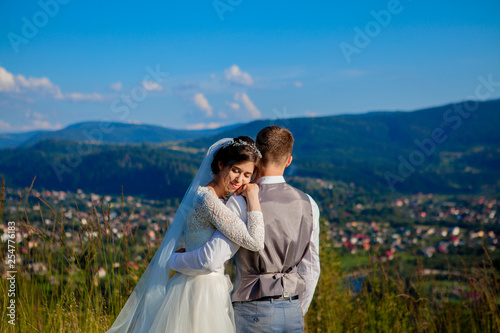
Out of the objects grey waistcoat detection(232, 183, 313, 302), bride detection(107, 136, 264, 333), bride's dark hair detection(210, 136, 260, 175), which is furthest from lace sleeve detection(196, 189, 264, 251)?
bride's dark hair detection(210, 136, 260, 175)

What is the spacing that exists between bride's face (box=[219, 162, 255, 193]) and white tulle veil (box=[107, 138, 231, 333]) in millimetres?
225

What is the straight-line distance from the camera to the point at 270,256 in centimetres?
208

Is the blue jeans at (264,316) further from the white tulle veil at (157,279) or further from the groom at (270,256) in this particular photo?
the white tulle veil at (157,279)

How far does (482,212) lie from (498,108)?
188ft

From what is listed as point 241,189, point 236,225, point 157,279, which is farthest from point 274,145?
point 157,279

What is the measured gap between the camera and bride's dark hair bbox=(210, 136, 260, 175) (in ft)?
6.82

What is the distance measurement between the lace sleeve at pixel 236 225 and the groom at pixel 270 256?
76 millimetres

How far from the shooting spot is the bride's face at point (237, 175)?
Result: 210cm

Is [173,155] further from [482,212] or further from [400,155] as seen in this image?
[400,155]

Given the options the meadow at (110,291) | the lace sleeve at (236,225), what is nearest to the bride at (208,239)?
the lace sleeve at (236,225)

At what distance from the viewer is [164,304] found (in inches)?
86.4

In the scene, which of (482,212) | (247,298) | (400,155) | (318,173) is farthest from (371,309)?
(400,155)

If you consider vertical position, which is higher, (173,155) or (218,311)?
(173,155)

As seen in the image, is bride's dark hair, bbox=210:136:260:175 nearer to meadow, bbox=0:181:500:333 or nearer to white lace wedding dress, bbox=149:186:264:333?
white lace wedding dress, bbox=149:186:264:333
